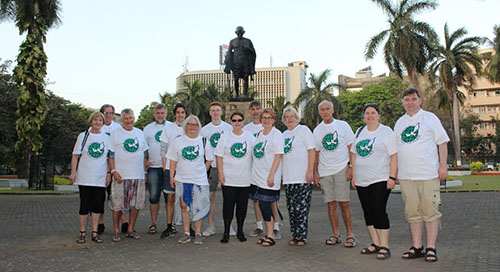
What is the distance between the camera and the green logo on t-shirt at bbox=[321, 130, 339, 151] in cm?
575

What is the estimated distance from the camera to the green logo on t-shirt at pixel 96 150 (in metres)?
6.28

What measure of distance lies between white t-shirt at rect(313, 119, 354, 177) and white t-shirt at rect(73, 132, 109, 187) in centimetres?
310

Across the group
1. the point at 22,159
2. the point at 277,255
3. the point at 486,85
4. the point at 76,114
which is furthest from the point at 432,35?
the point at 486,85

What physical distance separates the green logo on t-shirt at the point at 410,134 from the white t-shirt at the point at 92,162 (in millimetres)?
4117

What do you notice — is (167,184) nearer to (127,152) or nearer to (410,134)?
(127,152)

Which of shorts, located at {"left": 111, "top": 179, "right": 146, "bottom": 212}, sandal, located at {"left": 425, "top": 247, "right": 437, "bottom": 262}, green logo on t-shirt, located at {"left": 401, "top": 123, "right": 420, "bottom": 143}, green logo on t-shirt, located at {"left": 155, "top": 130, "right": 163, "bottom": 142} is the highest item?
green logo on t-shirt, located at {"left": 155, "top": 130, "right": 163, "bottom": 142}

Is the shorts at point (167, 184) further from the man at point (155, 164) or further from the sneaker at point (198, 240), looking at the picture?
the sneaker at point (198, 240)

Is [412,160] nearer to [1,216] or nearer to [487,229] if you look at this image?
[487,229]

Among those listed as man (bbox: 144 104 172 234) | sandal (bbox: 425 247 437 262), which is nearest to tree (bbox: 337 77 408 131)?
man (bbox: 144 104 172 234)

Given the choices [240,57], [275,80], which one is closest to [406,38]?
[240,57]

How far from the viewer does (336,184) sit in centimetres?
571

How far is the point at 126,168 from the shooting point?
6.39 metres

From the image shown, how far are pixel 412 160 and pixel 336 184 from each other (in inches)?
42.5

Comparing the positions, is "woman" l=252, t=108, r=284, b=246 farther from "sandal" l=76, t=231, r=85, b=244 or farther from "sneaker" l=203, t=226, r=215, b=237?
"sandal" l=76, t=231, r=85, b=244
